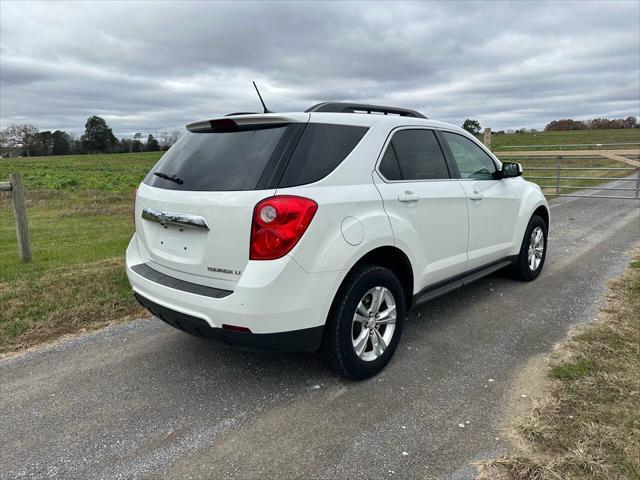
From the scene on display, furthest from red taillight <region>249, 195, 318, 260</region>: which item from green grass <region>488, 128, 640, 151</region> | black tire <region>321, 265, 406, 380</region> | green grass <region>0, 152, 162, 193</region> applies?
green grass <region>488, 128, 640, 151</region>

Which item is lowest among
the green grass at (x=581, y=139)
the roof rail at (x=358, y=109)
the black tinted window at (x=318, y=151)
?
the black tinted window at (x=318, y=151)

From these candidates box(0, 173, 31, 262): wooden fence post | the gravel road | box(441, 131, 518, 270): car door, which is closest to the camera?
the gravel road

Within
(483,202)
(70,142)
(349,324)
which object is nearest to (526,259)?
(483,202)

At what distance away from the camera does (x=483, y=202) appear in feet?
14.5

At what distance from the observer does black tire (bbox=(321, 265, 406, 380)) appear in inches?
119

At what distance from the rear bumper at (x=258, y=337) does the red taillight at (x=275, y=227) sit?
467mm

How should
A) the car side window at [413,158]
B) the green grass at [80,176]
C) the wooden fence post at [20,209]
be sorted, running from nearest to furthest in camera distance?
1. the car side window at [413,158]
2. the wooden fence post at [20,209]
3. the green grass at [80,176]

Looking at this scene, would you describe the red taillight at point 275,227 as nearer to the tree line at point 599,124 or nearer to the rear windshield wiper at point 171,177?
the rear windshield wiper at point 171,177

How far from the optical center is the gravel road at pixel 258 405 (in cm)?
250

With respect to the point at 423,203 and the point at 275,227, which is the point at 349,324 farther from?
the point at 423,203

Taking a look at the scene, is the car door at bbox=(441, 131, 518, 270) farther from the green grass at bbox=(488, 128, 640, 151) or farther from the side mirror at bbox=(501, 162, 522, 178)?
the green grass at bbox=(488, 128, 640, 151)

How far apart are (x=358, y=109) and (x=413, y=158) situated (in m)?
0.58

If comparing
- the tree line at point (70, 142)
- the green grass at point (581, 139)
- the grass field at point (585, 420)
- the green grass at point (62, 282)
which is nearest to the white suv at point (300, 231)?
the grass field at point (585, 420)

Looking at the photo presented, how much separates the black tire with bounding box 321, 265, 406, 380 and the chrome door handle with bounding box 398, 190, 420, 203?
53 centimetres
